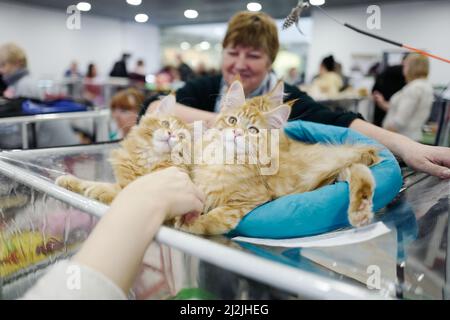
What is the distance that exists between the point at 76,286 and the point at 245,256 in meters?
0.17

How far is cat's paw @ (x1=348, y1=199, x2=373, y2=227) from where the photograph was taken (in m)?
0.45

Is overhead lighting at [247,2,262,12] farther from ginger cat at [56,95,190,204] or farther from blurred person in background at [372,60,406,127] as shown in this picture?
blurred person in background at [372,60,406,127]

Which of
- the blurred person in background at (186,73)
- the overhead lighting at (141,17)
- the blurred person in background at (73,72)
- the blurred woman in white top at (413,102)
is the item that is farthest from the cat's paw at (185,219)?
the blurred person in background at (73,72)

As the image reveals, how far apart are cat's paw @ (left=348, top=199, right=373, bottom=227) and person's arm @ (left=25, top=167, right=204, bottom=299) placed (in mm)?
216

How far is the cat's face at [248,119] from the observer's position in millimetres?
497

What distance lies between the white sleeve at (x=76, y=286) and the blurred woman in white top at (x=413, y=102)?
4.97ft

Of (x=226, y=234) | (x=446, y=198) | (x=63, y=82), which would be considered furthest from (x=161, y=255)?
(x=63, y=82)

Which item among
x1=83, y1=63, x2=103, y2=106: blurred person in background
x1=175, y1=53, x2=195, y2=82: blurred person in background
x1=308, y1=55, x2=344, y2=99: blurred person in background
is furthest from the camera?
x1=83, y1=63, x2=103, y2=106: blurred person in background

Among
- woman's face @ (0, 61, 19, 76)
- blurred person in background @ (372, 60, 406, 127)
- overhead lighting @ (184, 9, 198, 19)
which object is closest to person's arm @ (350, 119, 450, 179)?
overhead lighting @ (184, 9, 198, 19)

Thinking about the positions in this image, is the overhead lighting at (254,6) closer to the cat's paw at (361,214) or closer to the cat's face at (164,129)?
the cat's face at (164,129)

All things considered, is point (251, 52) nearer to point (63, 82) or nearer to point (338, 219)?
point (338, 219)
